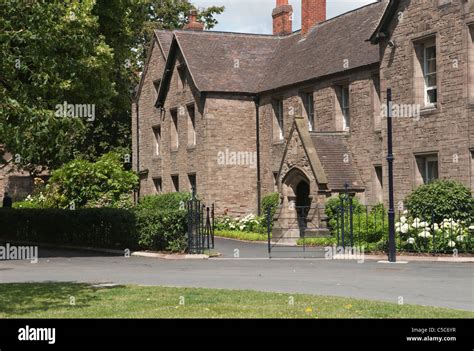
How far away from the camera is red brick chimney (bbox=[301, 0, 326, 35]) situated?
3928 cm

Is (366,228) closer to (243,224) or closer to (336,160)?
(336,160)

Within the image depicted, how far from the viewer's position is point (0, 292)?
46.9 ft

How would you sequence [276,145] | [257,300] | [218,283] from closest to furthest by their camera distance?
1. [257,300]
2. [218,283]
3. [276,145]

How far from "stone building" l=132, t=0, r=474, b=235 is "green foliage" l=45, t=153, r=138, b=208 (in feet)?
19.7

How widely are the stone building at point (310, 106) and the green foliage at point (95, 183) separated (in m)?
6.01

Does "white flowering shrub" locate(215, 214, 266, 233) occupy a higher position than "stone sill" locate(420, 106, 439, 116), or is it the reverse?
"stone sill" locate(420, 106, 439, 116)

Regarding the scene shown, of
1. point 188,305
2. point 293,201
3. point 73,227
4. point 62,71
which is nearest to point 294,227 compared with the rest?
point 293,201

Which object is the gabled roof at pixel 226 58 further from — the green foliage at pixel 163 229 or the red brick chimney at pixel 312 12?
the green foliage at pixel 163 229

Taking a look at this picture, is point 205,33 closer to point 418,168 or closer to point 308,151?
point 308,151

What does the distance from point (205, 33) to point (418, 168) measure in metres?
18.4

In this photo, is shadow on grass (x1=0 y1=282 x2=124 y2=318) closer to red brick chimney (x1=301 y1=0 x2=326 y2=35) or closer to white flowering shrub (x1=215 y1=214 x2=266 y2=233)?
white flowering shrub (x1=215 y1=214 x2=266 y2=233)

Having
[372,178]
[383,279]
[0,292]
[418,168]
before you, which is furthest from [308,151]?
[0,292]

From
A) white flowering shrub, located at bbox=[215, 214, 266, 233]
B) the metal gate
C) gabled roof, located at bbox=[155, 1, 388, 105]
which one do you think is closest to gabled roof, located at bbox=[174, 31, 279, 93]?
gabled roof, located at bbox=[155, 1, 388, 105]

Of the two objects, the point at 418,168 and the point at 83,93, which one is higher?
the point at 83,93
